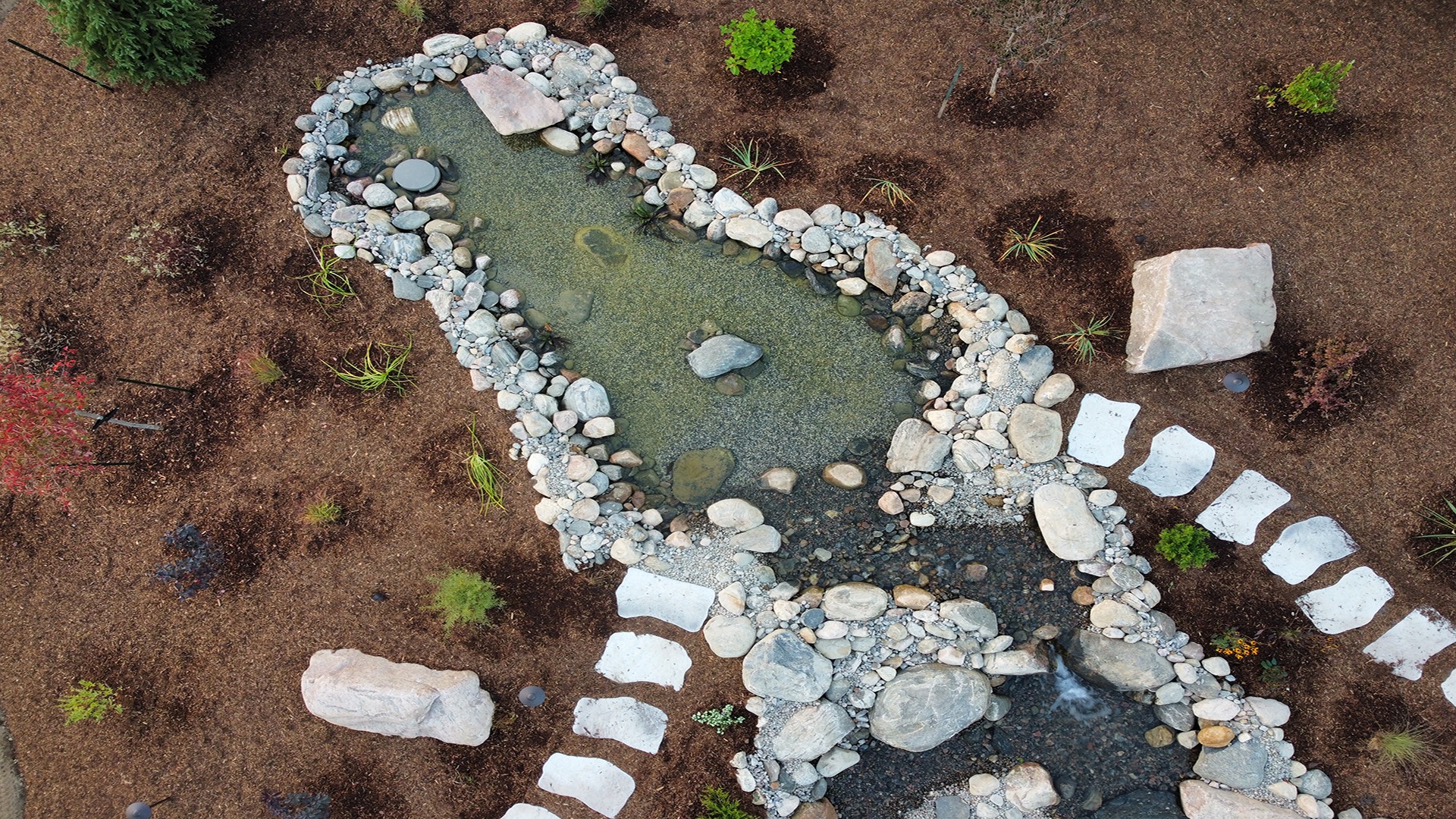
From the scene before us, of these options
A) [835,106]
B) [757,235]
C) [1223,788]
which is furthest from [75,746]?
[1223,788]

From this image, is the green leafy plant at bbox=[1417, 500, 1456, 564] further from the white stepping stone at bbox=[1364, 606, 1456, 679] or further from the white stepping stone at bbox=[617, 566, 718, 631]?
the white stepping stone at bbox=[617, 566, 718, 631]

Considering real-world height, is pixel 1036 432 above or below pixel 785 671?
above

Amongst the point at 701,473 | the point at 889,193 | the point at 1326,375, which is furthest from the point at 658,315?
the point at 1326,375

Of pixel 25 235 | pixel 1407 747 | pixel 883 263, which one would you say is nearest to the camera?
pixel 1407 747

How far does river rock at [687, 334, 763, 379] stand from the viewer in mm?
5949

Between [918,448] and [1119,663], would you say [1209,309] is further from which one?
[1119,663]

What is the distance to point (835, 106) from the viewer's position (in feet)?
20.2

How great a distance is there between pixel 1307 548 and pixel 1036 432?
82.3 inches

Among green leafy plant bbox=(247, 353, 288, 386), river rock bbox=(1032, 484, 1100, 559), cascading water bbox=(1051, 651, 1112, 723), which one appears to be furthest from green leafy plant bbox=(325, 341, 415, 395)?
cascading water bbox=(1051, 651, 1112, 723)

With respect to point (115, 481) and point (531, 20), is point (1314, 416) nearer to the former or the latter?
point (531, 20)

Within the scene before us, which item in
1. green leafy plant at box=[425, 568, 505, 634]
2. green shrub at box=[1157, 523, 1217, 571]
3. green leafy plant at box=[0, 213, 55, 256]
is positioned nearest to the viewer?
green shrub at box=[1157, 523, 1217, 571]

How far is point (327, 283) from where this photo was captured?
6.00m

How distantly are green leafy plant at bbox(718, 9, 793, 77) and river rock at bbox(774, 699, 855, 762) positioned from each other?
198 inches

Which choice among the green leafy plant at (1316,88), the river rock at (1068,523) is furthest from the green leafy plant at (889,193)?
the green leafy plant at (1316,88)
